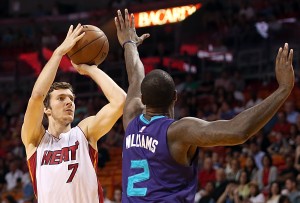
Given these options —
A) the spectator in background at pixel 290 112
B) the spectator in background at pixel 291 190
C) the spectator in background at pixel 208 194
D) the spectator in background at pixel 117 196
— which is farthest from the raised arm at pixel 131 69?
the spectator in background at pixel 290 112

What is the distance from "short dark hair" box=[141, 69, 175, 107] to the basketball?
160 centimetres

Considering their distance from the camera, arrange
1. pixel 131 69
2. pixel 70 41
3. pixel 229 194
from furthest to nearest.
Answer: pixel 229 194 → pixel 70 41 → pixel 131 69

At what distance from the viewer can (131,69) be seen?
471cm

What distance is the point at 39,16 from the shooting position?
24.9 meters

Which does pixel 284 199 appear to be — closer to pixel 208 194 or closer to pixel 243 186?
pixel 243 186

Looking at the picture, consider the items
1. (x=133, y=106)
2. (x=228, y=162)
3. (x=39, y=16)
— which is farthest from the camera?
(x=39, y=16)

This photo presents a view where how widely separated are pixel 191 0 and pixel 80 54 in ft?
45.5

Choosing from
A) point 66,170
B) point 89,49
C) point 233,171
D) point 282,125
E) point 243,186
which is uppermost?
point 89,49

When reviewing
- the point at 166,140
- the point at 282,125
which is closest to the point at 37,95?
the point at 166,140

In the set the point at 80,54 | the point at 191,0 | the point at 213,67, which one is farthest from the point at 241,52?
the point at 80,54

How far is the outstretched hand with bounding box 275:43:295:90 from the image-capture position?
3623mm

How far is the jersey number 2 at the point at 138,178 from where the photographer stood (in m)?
3.96

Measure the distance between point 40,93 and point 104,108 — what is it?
1.71 ft

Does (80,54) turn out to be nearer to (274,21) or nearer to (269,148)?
(269,148)
